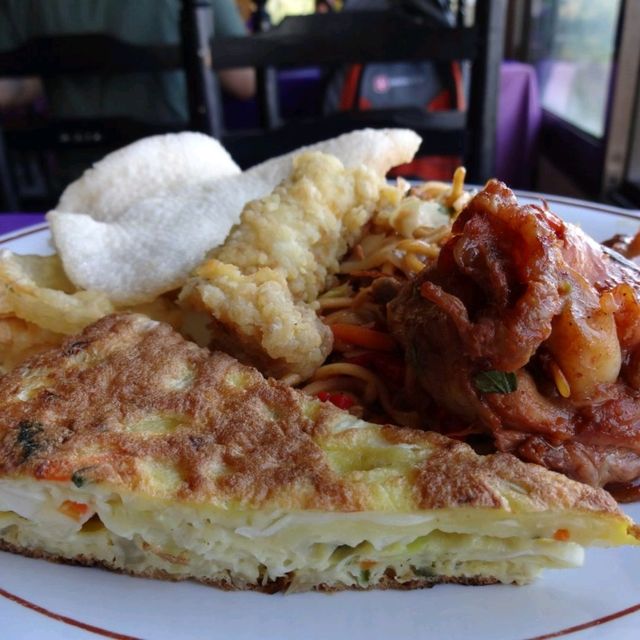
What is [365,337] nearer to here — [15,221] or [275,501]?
[275,501]

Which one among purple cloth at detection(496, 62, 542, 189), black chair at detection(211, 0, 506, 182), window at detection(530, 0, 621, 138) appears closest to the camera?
black chair at detection(211, 0, 506, 182)

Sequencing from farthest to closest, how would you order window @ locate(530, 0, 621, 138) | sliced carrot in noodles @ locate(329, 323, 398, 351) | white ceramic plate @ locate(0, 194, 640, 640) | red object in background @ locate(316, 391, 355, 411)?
1. window @ locate(530, 0, 621, 138)
2. sliced carrot in noodles @ locate(329, 323, 398, 351)
3. red object in background @ locate(316, 391, 355, 411)
4. white ceramic plate @ locate(0, 194, 640, 640)

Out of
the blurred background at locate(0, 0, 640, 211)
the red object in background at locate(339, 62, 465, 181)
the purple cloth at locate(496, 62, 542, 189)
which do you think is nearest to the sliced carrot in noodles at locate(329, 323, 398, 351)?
the blurred background at locate(0, 0, 640, 211)

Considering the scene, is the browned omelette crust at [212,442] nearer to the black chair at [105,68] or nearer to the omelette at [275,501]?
the omelette at [275,501]

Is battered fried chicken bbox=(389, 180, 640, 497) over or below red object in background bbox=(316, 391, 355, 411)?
over

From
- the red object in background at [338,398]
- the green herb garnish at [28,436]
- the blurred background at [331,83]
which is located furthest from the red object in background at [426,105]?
the green herb garnish at [28,436]

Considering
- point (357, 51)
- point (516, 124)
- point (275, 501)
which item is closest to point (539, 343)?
point (275, 501)

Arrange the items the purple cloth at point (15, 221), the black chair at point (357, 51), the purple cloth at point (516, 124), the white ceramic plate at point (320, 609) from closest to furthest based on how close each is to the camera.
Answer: the white ceramic plate at point (320, 609) → the purple cloth at point (15, 221) → the black chair at point (357, 51) → the purple cloth at point (516, 124)

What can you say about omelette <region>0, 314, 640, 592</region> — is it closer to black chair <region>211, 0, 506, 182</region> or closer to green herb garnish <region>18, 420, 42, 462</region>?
green herb garnish <region>18, 420, 42, 462</region>

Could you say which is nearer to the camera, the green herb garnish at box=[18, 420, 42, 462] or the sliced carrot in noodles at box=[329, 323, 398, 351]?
the green herb garnish at box=[18, 420, 42, 462]
